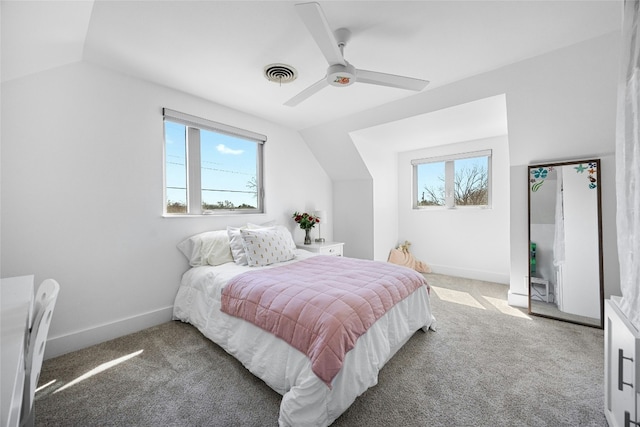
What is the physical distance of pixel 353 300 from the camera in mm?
1542

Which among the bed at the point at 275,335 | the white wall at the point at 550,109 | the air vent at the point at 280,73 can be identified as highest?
the air vent at the point at 280,73

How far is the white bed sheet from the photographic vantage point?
1.26 meters

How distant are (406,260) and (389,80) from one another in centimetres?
321

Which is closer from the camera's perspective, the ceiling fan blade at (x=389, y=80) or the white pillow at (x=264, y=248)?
the ceiling fan blade at (x=389, y=80)

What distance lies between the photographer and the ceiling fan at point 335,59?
1319mm

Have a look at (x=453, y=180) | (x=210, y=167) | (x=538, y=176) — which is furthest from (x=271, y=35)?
(x=453, y=180)

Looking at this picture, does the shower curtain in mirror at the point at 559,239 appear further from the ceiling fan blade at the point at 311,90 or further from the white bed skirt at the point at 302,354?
the ceiling fan blade at the point at 311,90

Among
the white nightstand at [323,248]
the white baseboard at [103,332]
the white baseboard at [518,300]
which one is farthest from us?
the white nightstand at [323,248]

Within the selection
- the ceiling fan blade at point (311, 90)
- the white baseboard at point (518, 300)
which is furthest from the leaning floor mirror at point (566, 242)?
the ceiling fan blade at point (311, 90)

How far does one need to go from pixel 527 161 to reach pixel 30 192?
4450mm

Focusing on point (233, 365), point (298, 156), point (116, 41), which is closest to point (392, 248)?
point (298, 156)

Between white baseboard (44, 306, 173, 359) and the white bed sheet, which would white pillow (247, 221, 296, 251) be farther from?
white baseboard (44, 306, 173, 359)

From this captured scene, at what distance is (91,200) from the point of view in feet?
6.97

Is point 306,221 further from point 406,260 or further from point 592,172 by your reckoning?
point 592,172
